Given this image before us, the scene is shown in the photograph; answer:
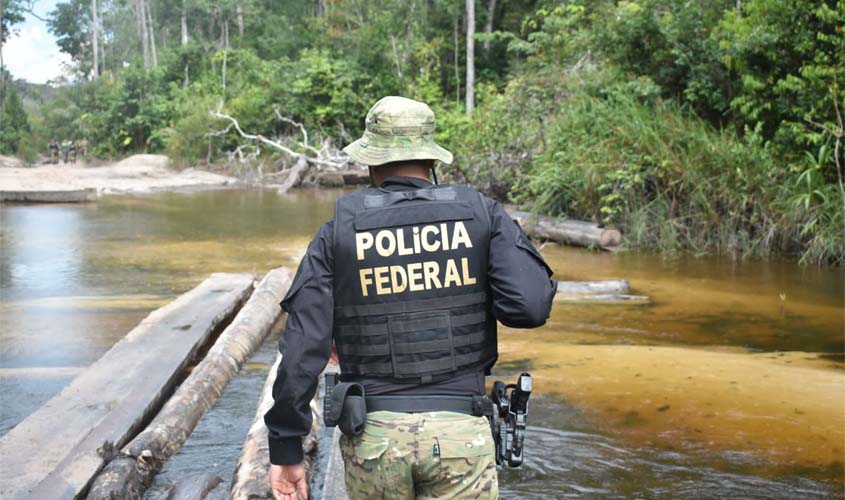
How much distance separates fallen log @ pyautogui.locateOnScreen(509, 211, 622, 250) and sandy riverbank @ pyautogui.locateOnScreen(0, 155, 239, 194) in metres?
12.7

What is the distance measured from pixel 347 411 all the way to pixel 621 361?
4513 millimetres

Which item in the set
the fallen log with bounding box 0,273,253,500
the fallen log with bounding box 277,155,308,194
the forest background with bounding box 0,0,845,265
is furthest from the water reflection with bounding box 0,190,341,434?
the forest background with bounding box 0,0,845,265

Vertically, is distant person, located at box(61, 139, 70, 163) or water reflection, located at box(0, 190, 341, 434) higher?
distant person, located at box(61, 139, 70, 163)

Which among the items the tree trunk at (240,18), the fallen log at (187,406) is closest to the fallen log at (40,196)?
the fallen log at (187,406)

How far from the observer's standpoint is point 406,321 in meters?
2.46

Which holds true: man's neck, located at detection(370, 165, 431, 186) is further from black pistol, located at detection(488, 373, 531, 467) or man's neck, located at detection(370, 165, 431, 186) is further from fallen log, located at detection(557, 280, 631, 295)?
fallen log, located at detection(557, 280, 631, 295)

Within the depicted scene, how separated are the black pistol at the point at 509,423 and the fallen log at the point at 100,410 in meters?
2.26

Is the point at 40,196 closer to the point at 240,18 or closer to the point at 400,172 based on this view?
the point at 400,172

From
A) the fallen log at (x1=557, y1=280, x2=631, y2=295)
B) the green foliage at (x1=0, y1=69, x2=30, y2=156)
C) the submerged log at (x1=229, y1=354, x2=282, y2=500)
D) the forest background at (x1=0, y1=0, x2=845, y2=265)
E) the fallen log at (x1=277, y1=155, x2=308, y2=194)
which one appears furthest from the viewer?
the green foliage at (x1=0, y1=69, x2=30, y2=156)

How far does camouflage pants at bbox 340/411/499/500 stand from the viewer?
237cm

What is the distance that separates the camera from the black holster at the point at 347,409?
2389mm

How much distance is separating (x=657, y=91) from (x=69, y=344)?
9124 mm

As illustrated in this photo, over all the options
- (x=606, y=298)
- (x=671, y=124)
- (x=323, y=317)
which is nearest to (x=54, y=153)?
(x=671, y=124)

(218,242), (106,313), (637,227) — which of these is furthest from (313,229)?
(106,313)
